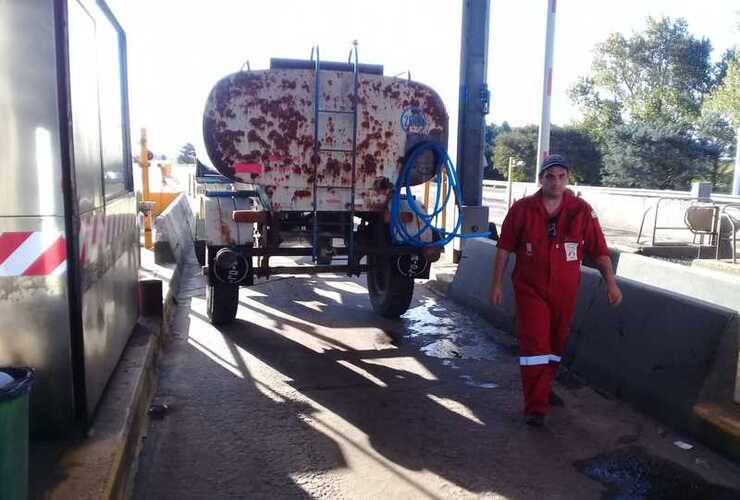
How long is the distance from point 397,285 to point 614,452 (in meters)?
3.40

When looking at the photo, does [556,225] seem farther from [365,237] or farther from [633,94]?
[633,94]

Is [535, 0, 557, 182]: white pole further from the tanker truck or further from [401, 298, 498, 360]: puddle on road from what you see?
the tanker truck

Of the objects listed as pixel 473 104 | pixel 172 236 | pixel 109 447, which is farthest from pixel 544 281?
pixel 172 236

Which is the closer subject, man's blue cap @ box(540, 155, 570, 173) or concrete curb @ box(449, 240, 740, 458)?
concrete curb @ box(449, 240, 740, 458)

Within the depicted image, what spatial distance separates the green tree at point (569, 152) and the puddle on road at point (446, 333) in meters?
34.4

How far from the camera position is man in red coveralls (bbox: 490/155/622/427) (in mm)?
4402

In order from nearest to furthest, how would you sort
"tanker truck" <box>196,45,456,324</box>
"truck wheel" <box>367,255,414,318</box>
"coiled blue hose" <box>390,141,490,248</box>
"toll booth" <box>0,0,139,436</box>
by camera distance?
"toll booth" <box>0,0,139,436</box>, "tanker truck" <box>196,45,456,324</box>, "coiled blue hose" <box>390,141,490,248</box>, "truck wheel" <box>367,255,414,318</box>

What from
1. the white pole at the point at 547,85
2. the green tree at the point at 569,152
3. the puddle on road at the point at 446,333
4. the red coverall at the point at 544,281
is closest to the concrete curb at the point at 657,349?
the red coverall at the point at 544,281

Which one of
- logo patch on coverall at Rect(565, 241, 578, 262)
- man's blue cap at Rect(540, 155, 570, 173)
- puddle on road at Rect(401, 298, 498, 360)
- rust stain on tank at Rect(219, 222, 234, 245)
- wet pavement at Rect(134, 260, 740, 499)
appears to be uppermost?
man's blue cap at Rect(540, 155, 570, 173)

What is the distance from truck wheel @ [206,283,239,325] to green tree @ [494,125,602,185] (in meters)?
35.8

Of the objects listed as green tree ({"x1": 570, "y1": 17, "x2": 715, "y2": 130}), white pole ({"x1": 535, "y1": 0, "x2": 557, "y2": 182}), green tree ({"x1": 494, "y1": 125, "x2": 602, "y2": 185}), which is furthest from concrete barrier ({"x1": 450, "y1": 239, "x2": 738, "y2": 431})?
green tree ({"x1": 570, "y1": 17, "x2": 715, "y2": 130})

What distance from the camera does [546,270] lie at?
4.41 meters

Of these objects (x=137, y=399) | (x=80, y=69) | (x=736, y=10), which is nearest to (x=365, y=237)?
(x=137, y=399)

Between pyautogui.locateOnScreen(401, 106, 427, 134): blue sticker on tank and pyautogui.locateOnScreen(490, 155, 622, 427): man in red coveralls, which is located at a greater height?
pyautogui.locateOnScreen(401, 106, 427, 134): blue sticker on tank
